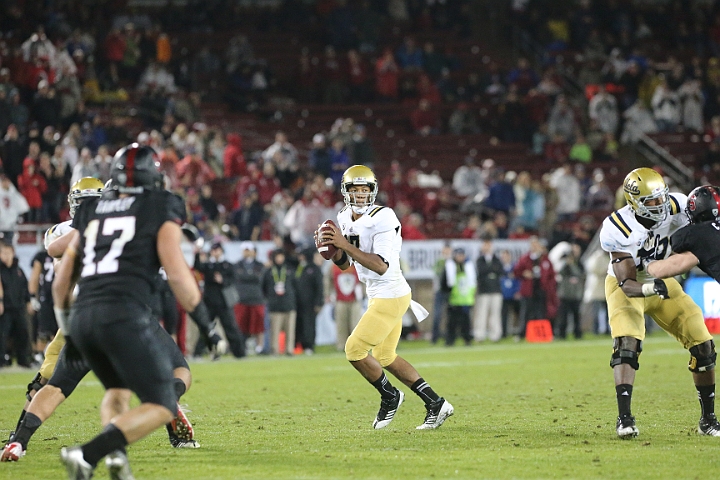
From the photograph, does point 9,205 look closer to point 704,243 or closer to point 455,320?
point 455,320

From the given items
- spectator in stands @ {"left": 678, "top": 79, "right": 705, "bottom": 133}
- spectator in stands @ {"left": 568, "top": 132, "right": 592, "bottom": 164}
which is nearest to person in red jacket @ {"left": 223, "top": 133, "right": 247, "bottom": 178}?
spectator in stands @ {"left": 568, "top": 132, "right": 592, "bottom": 164}

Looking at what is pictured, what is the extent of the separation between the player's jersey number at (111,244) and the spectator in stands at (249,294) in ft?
39.4

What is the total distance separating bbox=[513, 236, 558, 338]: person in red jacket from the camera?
20.2 metres

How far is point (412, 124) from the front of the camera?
26.3 metres

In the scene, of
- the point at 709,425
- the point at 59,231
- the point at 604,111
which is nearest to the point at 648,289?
the point at 709,425

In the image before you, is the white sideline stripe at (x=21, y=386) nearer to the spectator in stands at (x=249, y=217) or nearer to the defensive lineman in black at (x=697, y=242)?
the spectator in stands at (x=249, y=217)

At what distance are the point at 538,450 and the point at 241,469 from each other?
1.91 m

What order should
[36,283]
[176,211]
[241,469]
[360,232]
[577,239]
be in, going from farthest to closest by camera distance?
[577,239], [36,283], [360,232], [241,469], [176,211]

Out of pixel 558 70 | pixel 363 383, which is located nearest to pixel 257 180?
pixel 363 383

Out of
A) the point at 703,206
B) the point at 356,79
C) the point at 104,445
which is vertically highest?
the point at 356,79

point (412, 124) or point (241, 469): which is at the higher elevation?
point (412, 124)

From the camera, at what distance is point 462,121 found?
87.4 feet

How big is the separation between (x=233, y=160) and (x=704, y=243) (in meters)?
14.1

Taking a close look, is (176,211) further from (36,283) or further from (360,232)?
(36,283)
